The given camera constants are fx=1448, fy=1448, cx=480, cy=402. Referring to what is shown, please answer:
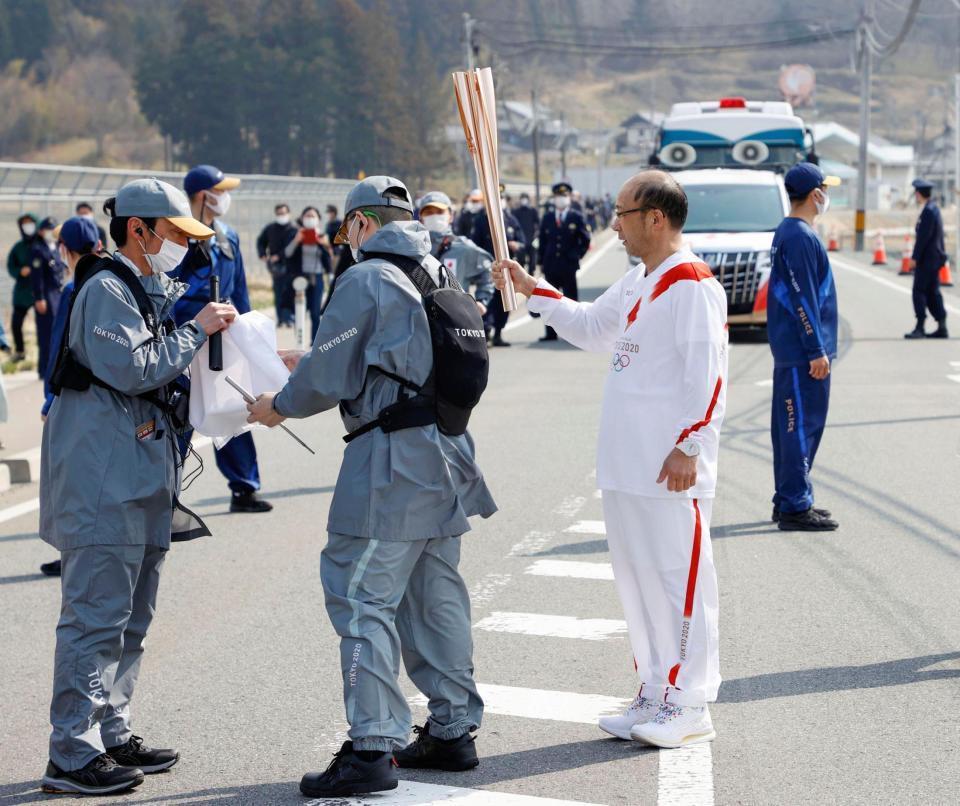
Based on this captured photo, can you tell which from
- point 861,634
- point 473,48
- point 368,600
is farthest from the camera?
point 473,48

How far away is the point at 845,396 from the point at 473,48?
3970 centimetres

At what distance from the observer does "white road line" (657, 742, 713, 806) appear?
4371mm

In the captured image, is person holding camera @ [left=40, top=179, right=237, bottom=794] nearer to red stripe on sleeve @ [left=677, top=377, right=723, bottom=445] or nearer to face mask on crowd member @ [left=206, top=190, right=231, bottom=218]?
red stripe on sleeve @ [left=677, top=377, right=723, bottom=445]

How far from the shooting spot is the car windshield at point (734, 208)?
64.8 ft

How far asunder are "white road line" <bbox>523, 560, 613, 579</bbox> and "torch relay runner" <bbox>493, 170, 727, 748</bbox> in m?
2.26

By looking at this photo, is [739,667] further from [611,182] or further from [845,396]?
[611,182]

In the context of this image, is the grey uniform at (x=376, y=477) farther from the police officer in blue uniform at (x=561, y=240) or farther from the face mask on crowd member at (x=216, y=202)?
the police officer in blue uniform at (x=561, y=240)

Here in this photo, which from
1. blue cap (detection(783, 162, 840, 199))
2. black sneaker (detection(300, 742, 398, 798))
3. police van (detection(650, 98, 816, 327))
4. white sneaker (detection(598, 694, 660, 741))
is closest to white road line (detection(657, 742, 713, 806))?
white sneaker (detection(598, 694, 660, 741))

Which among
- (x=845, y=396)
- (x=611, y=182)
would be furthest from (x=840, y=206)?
(x=845, y=396)

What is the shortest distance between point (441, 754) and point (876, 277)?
92.4 ft

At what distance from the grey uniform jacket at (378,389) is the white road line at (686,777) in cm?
105

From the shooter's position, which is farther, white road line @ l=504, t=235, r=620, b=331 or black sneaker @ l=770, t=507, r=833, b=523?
white road line @ l=504, t=235, r=620, b=331

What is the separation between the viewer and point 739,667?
569 centimetres

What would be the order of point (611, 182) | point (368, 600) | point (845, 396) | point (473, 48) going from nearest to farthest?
point (368, 600) → point (845, 396) → point (473, 48) → point (611, 182)
